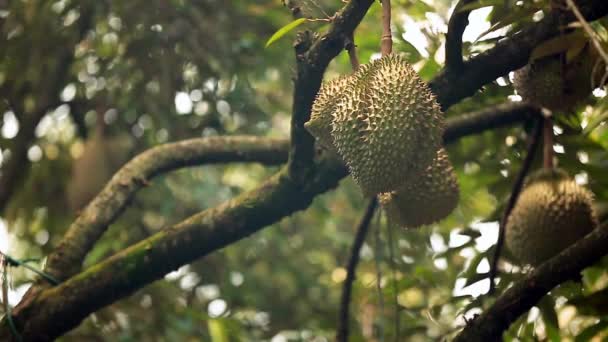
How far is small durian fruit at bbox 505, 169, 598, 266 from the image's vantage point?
2.24 metres

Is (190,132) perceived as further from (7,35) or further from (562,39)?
(562,39)

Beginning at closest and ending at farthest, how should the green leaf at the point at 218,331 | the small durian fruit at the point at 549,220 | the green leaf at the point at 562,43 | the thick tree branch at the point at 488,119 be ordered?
1. the green leaf at the point at 562,43
2. the small durian fruit at the point at 549,220
3. the thick tree branch at the point at 488,119
4. the green leaf at the point at 218,331

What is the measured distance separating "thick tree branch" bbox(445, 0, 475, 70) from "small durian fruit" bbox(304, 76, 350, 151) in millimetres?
305

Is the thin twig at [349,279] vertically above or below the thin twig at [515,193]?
below

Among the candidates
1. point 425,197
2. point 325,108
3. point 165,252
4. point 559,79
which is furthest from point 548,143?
point 165,252

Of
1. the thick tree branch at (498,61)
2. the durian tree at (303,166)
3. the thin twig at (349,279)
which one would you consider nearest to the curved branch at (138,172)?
the durian tree at (303,166)

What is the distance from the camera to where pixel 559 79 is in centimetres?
207

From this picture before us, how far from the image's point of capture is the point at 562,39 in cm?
172

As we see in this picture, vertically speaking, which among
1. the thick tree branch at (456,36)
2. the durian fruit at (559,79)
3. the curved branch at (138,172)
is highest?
the thick tree branch at (456,36)

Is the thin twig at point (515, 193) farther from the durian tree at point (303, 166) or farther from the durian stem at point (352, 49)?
the durian stem at point (352, 49)

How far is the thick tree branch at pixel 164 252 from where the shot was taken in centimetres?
237

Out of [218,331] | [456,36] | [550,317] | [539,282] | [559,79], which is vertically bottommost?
[218,331]

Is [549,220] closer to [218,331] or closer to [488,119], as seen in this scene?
[488,119]

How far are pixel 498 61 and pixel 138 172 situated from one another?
136 cm
